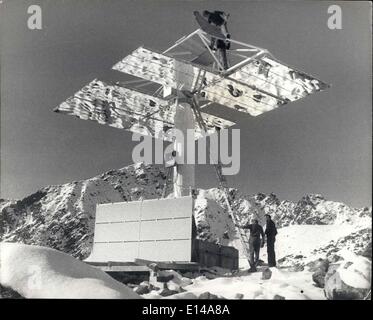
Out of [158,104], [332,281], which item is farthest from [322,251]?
[332,281]

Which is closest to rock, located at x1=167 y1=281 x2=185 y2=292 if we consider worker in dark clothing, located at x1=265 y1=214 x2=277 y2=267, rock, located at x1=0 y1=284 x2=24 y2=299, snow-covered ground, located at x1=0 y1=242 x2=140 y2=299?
snow-covered ground, located at x1=0 y1=242 x2=140 y2=299

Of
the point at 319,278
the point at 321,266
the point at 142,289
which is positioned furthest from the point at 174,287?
the point at 321,266

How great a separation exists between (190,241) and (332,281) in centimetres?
551

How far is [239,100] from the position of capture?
970 inches

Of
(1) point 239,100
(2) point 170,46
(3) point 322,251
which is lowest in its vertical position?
(3) point 322,251

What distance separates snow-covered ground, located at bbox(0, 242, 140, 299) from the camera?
12.1m

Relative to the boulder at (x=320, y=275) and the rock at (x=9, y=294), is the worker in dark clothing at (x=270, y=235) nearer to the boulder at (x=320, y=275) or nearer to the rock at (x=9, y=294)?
the boulder at (x=320, y=275)

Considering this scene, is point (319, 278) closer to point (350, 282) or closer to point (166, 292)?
point (350, 282)

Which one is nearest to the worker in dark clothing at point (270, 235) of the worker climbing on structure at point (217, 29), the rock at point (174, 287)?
the rock at point (174, 287)

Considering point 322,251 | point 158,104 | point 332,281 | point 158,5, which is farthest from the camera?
point 322,251

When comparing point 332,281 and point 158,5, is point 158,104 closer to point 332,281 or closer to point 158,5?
point 158,5

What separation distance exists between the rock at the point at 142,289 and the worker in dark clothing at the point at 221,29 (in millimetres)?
10719

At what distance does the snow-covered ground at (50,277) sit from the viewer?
12.1m
